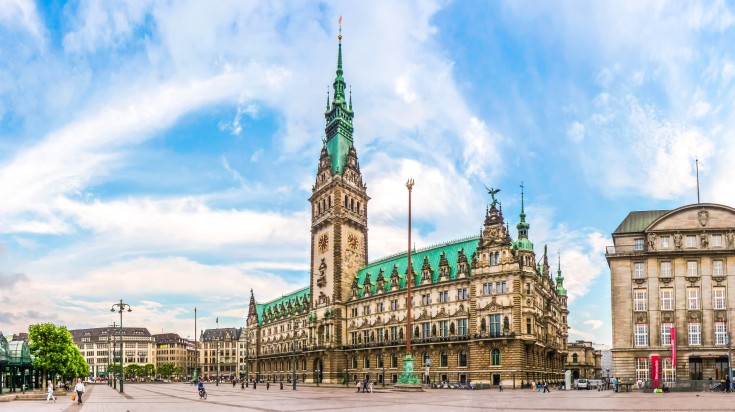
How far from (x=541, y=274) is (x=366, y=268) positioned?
1332 inches

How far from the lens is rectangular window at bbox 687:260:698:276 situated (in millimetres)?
81938

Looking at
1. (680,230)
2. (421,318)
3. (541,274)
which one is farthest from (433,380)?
(680,230)

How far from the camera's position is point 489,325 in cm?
9225

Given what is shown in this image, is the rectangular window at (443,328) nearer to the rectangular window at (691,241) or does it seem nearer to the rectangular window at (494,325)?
the rectangular window at (494,325)

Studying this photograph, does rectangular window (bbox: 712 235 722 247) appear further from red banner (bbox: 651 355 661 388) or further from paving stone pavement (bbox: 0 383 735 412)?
paving stone pavement (bbox: 0 383 735 412)

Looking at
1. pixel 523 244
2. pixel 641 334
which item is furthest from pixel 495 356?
pixel 641 334

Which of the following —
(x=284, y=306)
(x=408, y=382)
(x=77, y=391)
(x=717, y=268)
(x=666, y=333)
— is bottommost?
(x=408, y=382)

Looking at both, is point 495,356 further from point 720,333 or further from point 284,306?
point 284,306

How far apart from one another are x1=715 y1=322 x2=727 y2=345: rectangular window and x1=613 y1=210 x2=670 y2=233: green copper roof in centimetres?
1439

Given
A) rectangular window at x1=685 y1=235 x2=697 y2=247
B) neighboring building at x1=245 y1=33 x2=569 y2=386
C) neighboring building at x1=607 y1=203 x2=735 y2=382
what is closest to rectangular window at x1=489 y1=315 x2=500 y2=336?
neighboring building at x1=245 y1=33 x2=569 y2=386

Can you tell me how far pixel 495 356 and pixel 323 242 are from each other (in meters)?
47.3

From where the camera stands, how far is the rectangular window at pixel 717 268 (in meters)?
81.1

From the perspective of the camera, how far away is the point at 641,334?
82625mm

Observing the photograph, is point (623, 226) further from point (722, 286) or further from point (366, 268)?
point (366, 268)
